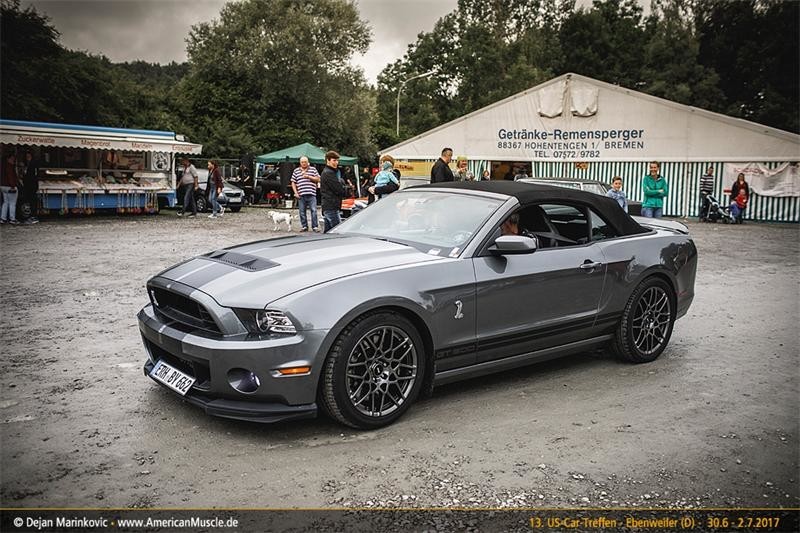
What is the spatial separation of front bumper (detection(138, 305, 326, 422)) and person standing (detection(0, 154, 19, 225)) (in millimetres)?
15682

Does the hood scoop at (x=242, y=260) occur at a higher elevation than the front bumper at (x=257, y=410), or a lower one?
→ higher

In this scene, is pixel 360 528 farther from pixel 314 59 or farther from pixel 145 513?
pixel 314 59

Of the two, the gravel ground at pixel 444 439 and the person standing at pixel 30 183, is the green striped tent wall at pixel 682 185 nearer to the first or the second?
the person standing at pixel 30 183

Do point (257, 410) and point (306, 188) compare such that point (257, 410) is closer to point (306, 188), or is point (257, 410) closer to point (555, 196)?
point (555, 196)

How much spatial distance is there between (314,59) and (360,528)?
41.2 meters

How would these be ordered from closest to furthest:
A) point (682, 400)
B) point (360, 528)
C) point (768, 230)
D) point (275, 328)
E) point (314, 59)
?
1. point (360, 528)
2. point (275, 328)
3. point (682, 400)
4. point (768, 230)
5. point (314, 59)

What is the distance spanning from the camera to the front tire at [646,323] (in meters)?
5.46

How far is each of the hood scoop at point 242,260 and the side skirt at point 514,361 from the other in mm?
1292

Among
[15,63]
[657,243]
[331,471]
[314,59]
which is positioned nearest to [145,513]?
[331,471]

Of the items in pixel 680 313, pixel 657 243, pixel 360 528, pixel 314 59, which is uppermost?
pixel 314 59

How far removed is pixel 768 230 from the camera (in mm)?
20375

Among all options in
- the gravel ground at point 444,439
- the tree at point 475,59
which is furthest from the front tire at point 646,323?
the tree at point 475,59

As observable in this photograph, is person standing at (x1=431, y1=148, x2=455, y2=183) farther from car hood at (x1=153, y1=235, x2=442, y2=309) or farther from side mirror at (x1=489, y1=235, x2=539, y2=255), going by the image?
side mirror at (x1=489, y1=235, x2=539, y2=255)

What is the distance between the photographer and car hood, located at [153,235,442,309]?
3906 millimetres
